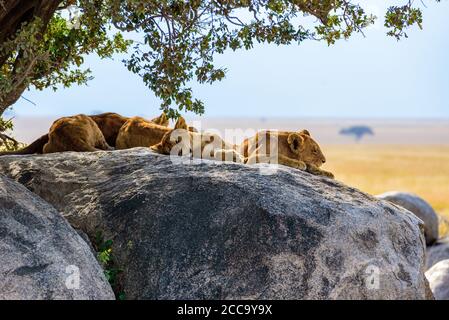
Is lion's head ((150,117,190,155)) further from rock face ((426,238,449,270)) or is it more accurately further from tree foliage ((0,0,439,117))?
rock face ((426,238,449,270))

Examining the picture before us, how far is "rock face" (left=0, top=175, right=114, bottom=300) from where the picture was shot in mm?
8328

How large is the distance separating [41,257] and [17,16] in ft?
12.1

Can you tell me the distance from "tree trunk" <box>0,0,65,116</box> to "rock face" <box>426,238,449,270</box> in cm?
1178

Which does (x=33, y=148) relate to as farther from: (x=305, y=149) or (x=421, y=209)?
(x=421, y=209)

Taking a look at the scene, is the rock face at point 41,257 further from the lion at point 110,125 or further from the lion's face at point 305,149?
the lion at point 110,125

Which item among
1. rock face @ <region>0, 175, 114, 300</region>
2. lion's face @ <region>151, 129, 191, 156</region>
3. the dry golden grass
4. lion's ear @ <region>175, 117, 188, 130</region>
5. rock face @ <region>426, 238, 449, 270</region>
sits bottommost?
the dry golden grass

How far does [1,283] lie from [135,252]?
5.64ft

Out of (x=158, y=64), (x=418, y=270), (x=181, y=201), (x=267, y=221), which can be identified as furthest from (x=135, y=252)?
(x=418, y=270)

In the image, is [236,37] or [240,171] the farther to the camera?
[236,37]

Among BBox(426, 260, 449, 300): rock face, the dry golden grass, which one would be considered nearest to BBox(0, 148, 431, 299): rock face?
BBox(426, 260, 449, 300): rock face

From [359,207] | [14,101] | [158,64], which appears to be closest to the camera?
[359,207]

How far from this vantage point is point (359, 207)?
32.8 feet

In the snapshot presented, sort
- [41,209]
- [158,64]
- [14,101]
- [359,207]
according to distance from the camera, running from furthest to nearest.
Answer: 1. [14,101]
2. [158,64]
3. [359,207]
4. [41,209]

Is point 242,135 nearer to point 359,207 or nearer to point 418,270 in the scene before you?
point 359,207
